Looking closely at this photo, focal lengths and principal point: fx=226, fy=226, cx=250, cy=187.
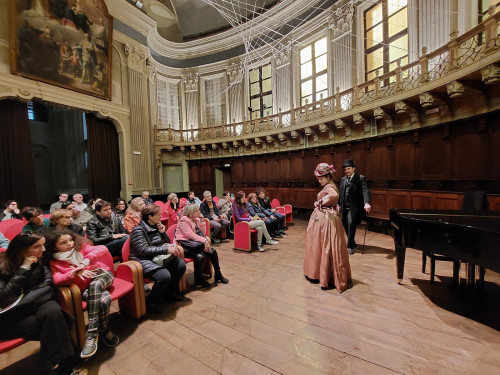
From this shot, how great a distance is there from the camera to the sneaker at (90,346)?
1726 mm

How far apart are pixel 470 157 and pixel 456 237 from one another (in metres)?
3.96

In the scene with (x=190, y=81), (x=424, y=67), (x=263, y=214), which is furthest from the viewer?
(x=190, y=81)

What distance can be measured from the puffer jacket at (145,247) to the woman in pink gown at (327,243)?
1.88 meters

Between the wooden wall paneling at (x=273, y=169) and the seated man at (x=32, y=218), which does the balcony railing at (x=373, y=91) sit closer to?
the wooden wall paneling at (x=273, y=169)

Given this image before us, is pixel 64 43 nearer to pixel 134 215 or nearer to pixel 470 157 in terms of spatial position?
pixel 134 215

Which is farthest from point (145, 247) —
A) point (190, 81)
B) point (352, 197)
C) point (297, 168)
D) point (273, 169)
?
point (190, 81)

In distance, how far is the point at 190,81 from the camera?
12.7m

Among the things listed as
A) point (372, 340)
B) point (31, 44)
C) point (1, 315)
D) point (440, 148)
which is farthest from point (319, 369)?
point (31, 44)

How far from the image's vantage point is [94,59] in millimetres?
7941

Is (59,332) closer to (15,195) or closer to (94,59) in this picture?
(15,195)

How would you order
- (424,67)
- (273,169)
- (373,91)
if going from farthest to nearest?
(273,169) → (373,91) → (424,67)

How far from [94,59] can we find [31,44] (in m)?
1.79

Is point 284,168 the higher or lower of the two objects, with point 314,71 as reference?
lower

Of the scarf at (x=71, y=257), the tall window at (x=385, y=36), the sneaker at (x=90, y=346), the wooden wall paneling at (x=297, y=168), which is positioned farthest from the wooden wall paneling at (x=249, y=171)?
the sneaker at (x=90, y=346)
